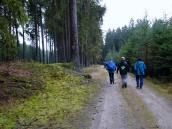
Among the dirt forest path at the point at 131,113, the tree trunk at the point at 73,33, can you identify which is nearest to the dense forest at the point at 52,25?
the tree trunk at the point at 73,33

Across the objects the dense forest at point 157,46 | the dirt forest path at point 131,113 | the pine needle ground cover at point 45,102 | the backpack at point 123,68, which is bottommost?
the dirt forest path at point 131,113

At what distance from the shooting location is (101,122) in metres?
11.4

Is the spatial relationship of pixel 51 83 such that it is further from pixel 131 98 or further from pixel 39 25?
pixel 39 25

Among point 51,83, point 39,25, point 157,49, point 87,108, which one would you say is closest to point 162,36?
point 157,49

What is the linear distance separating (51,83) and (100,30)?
4627 cm

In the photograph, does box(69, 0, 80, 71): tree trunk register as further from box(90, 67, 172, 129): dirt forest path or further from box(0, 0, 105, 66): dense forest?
box(90, 67, 172, 129): dirt forest path

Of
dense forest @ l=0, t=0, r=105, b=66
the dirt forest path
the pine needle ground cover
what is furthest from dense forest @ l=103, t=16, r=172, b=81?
the dirt forest path

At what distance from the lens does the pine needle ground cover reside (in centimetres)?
1134

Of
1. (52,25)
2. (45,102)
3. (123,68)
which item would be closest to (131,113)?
(45,102)

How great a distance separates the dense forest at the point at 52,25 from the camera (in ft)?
44.1

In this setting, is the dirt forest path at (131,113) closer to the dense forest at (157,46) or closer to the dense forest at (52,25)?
the dense forest at (52,25)

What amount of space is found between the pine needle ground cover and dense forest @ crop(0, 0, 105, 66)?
166cm

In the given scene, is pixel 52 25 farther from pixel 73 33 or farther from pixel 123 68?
pixel 123 68

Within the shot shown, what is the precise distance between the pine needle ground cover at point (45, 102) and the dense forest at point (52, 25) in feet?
5.45
